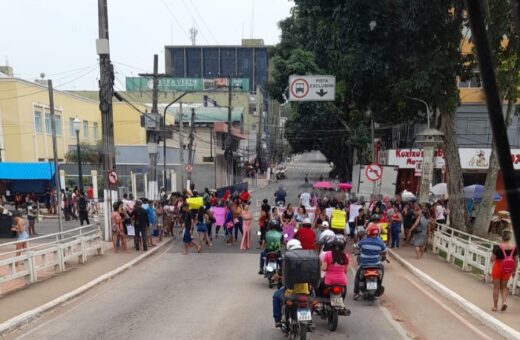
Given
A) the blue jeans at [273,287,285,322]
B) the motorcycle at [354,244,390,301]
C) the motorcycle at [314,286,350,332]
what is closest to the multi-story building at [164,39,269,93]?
the motorcycle at [354,244,390,301]

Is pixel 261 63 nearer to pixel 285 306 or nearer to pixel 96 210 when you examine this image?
pixel 96 210

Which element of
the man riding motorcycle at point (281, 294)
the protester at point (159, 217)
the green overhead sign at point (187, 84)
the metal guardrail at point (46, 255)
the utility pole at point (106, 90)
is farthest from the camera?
the green overhead sign at point (187, 84)

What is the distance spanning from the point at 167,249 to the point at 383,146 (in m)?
30.6

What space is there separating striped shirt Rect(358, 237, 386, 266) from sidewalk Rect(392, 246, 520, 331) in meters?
1.83

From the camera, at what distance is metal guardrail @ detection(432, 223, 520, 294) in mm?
9461

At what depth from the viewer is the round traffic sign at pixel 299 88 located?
13.9 meters

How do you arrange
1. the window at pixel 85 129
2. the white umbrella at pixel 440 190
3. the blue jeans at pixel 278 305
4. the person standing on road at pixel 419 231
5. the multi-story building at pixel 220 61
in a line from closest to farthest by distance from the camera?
the blue jeans at pixel 278 305 → the person standing on road at pixel 419 231 → the white umbrella at pixel 440 190 → the window at pixel 85 129 → the multi-story building at pixel 220 61

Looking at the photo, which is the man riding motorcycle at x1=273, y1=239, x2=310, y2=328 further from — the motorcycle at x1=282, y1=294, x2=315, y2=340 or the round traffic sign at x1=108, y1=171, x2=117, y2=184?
the round traffic sign at x1=108, y1=171, x2=117, y2=184

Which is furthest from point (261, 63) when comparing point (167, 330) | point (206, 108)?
point (167, 330)

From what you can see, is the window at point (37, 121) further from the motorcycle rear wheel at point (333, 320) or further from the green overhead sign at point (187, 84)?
the green overhead sign at point (187, 84)

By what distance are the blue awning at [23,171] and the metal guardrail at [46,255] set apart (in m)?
16.2

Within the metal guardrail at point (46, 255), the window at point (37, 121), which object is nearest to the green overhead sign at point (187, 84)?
the window at point (37, 121)

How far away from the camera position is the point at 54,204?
85.9 ft

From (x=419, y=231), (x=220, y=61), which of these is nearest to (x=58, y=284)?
(x=419, y=231)
